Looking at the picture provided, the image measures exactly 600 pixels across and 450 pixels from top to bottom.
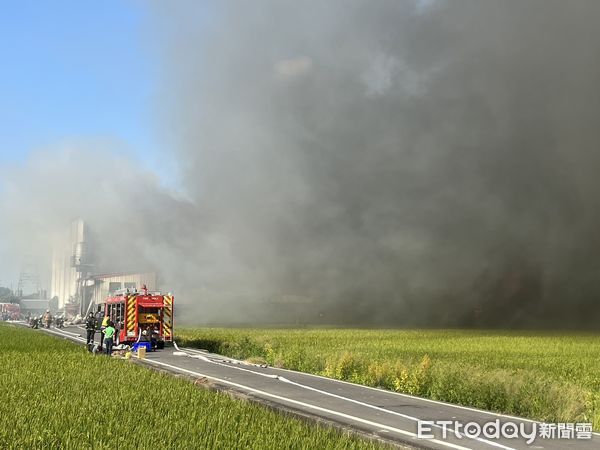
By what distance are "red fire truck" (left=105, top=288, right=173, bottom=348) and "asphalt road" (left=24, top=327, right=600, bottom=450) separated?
9.38m

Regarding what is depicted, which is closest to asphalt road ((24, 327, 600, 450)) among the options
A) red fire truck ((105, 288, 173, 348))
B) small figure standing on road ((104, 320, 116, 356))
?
small figure standing on road ((104, 320, 116, 356))

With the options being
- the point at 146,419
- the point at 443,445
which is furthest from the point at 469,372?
the point at 146,419

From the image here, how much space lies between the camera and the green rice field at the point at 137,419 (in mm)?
8734

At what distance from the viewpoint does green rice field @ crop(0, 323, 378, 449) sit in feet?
28.7

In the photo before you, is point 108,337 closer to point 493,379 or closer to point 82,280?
point 493,379

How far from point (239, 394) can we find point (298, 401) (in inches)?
55.1

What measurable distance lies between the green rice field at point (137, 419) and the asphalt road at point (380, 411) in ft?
2.96

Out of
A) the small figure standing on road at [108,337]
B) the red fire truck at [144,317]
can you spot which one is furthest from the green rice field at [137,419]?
the red fire truck at [144,317]

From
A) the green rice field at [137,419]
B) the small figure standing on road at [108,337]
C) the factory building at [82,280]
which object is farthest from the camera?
the factory building at [82,280]

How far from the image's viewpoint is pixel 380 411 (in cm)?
1312

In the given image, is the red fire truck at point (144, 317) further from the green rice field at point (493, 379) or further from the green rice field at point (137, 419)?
the green rice field at point (137, 419)

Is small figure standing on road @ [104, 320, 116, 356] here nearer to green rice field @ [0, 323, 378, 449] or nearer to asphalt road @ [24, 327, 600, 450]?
asphalt road @ [24, 327, 600, 450]

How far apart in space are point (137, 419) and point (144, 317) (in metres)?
20.3

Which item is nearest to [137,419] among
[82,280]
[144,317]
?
[144,317]
